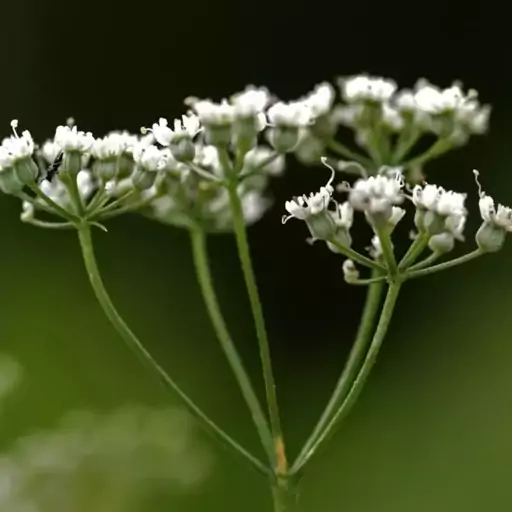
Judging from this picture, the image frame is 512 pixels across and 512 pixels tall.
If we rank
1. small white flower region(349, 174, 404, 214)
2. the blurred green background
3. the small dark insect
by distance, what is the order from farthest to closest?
the blurred green background → the small dark insect → small white flower region(349, 174, 404, 214)

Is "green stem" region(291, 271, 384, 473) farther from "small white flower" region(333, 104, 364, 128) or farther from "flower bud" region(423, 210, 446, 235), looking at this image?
"small white flower" region(333, 104, 364, 128)

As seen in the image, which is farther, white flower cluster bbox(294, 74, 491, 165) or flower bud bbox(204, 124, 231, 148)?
white flower cluster bbox(294, 74, 491, 165)

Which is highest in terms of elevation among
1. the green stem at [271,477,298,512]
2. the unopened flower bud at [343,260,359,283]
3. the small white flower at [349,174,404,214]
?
the small white flower at [349,174,404,214]

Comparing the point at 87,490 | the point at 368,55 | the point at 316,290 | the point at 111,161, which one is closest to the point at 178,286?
the point at 316,290

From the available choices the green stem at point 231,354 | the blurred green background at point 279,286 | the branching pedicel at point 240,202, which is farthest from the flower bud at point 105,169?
the blurred green background at point 279,286

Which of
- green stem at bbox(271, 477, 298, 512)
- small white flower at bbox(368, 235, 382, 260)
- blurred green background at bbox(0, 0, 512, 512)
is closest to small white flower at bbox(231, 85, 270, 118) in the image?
small white flower at bbox(368, 235, 382, 260)
